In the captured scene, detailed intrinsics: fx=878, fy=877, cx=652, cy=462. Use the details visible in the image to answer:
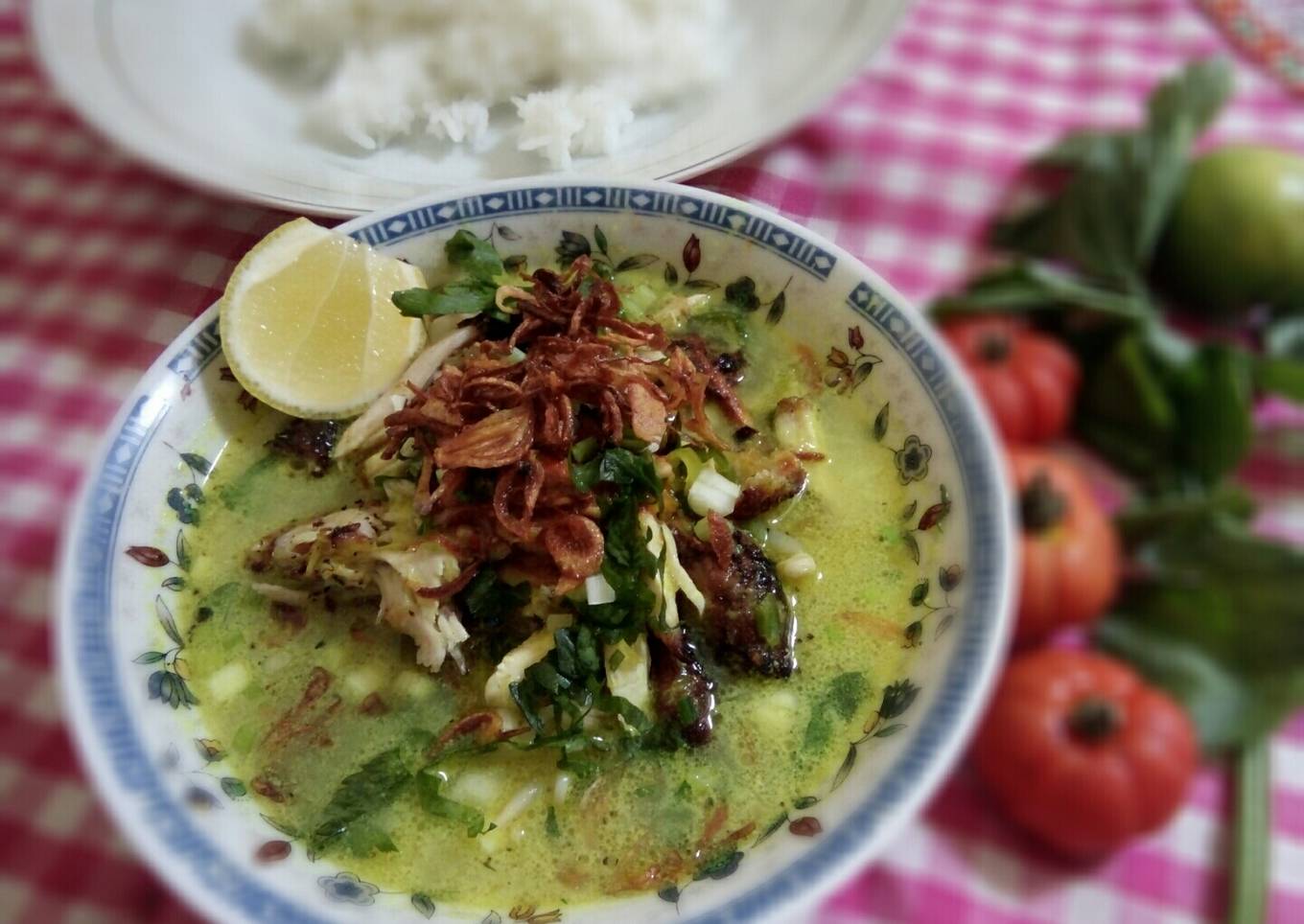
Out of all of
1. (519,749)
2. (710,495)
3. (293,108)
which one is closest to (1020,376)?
(710,495)

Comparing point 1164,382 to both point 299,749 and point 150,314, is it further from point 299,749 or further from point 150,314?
point 150,314

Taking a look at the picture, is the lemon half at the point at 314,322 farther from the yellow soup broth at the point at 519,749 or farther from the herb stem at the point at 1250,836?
the herb stem at the point at 1250,836

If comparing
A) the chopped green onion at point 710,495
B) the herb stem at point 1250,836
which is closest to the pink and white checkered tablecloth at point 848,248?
the herb stem at point 1250,836

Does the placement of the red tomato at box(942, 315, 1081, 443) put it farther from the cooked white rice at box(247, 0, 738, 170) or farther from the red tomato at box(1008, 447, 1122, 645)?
the cooked white rice at box(247, 0, 738, 170)

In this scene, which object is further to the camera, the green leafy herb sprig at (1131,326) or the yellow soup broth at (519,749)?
the green leafy herb sprig at (1131,326)

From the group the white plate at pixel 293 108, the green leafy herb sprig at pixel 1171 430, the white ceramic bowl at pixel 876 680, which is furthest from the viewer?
the white plate at pixel 293 108

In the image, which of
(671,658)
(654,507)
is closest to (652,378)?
(654,507)

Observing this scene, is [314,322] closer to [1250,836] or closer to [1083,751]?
[1083,751]
